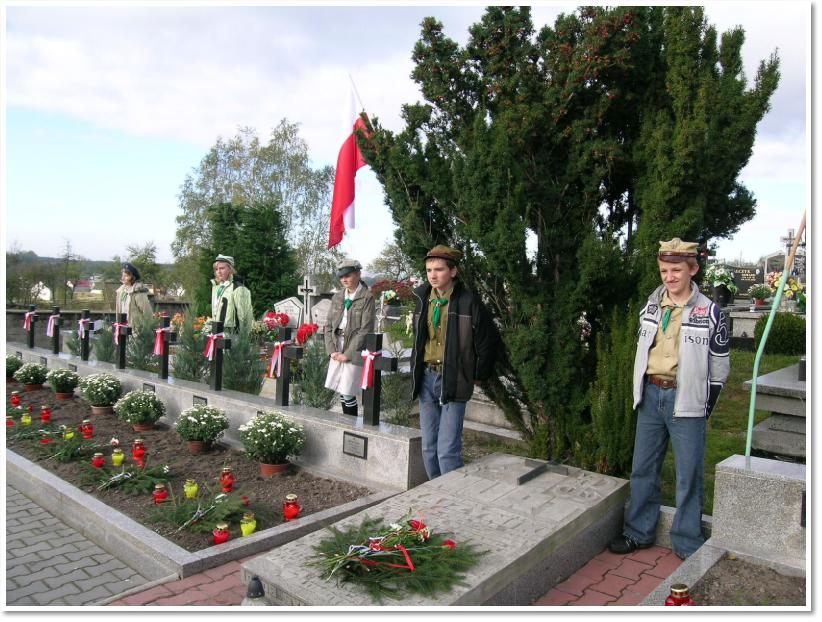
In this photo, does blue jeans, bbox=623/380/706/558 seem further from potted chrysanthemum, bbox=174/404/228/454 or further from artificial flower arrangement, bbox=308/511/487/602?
potted chrysanthemum, bbox=174/404/228/454

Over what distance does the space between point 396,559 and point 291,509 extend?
4.85ft

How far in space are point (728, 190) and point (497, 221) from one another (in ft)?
5.75

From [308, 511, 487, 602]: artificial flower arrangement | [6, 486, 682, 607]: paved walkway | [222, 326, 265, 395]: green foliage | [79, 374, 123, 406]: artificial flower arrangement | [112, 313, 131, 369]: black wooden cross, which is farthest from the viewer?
[112, 313, 131, 369]: black wooden cross

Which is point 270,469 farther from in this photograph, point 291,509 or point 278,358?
point 278,358

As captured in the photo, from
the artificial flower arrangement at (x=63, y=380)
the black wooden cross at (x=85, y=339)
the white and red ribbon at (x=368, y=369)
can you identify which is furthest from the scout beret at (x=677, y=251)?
the black wooden cross at (x=85, y=339)

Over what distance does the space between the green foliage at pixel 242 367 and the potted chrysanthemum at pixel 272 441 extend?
7.29 ft

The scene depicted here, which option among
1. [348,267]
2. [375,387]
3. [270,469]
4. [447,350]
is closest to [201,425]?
[270,469]

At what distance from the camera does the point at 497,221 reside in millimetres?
4012

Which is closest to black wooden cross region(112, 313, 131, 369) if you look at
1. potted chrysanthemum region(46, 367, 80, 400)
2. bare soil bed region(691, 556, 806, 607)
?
potted chrysanthemum region(46, 367, 80, 400)

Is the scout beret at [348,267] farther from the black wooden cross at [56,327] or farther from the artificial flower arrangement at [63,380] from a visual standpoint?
the black wooden cross at [56,327]

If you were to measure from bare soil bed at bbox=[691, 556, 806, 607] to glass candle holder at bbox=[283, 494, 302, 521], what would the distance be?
7.96ft

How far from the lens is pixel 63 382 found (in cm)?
764

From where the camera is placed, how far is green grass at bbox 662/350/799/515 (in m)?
4.63

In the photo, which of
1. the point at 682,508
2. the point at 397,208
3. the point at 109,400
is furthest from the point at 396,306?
the point at 682,508
